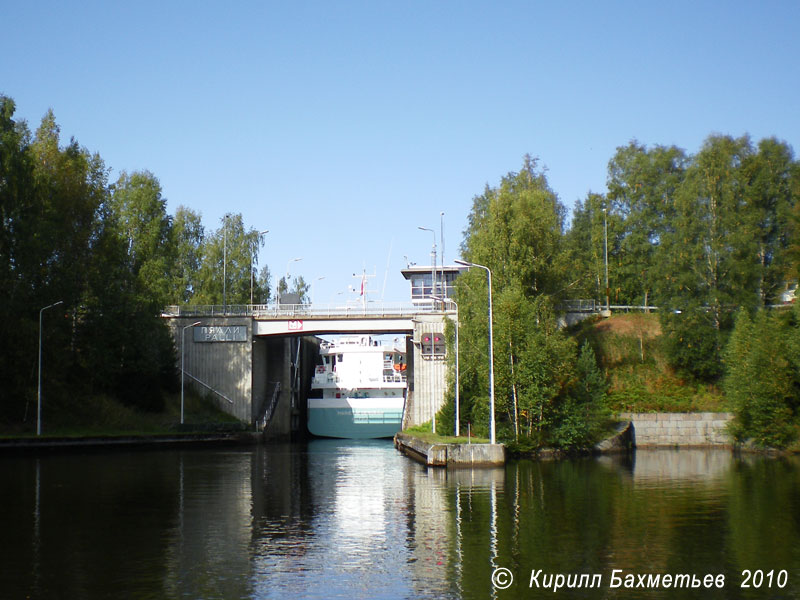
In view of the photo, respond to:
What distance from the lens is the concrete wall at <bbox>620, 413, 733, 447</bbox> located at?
1944 inches

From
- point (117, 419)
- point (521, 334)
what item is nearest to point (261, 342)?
point (117, 419)

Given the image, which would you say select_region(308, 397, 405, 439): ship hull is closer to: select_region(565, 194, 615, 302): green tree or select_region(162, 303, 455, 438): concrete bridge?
select_region(162, 303, 455, 438): concrete bridge

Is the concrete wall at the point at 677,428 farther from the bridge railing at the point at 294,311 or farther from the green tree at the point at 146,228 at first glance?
the green tree at the point at 146,228

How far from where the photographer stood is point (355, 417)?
7419 centimetres

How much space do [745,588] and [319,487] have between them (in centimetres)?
1780

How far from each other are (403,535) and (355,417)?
5766 cm

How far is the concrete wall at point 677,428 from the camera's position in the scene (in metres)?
49.4

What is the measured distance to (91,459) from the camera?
40406mm

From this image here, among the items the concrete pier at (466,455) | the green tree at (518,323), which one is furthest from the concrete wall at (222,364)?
the concrete pier at (466,455)

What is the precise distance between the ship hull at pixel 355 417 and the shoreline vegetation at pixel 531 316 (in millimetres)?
15709

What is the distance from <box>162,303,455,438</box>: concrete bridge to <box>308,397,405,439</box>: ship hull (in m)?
5.00

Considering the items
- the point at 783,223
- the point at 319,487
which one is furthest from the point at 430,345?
the point at 319,487

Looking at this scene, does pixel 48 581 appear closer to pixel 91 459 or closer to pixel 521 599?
pixel 521 599

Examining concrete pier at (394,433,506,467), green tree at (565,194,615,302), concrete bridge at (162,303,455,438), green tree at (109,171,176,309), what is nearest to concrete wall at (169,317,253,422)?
concrete bridge at (162,303,455,438)
